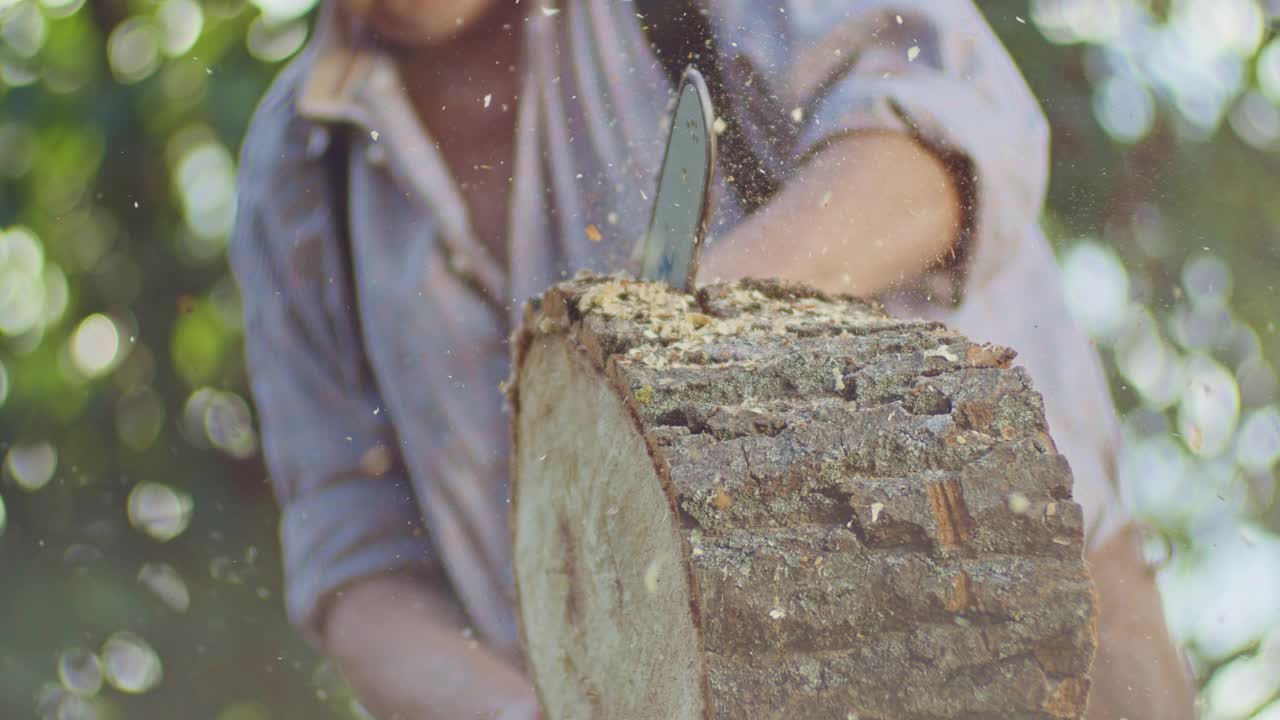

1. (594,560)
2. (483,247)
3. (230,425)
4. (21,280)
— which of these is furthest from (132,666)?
(594,560)

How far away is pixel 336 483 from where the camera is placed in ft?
3.33

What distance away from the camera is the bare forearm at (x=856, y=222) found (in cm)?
81

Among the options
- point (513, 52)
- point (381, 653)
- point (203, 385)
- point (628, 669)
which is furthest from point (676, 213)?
point (203, 385)

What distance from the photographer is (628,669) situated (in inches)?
21.0

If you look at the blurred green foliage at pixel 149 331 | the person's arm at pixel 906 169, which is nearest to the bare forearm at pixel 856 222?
the person's arm at pixel 906 169

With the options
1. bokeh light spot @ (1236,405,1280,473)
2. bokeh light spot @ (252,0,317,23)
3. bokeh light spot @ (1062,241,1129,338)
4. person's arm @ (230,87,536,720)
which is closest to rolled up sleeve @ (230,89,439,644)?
person's arm @ (230,87,536,720)

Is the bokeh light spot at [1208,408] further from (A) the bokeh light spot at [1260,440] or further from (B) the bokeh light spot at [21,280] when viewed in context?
(B) the bokeh light spot at [21,280]

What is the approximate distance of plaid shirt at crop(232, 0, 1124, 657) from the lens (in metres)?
0.86

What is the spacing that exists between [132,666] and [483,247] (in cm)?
63

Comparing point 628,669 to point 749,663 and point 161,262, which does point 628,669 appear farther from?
point 161,262

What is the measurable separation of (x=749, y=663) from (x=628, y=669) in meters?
0.10

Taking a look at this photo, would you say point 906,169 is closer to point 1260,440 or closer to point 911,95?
point 911,95

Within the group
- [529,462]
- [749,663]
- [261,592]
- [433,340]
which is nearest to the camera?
[749,663]

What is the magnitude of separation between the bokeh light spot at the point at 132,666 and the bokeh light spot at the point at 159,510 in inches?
4.9
